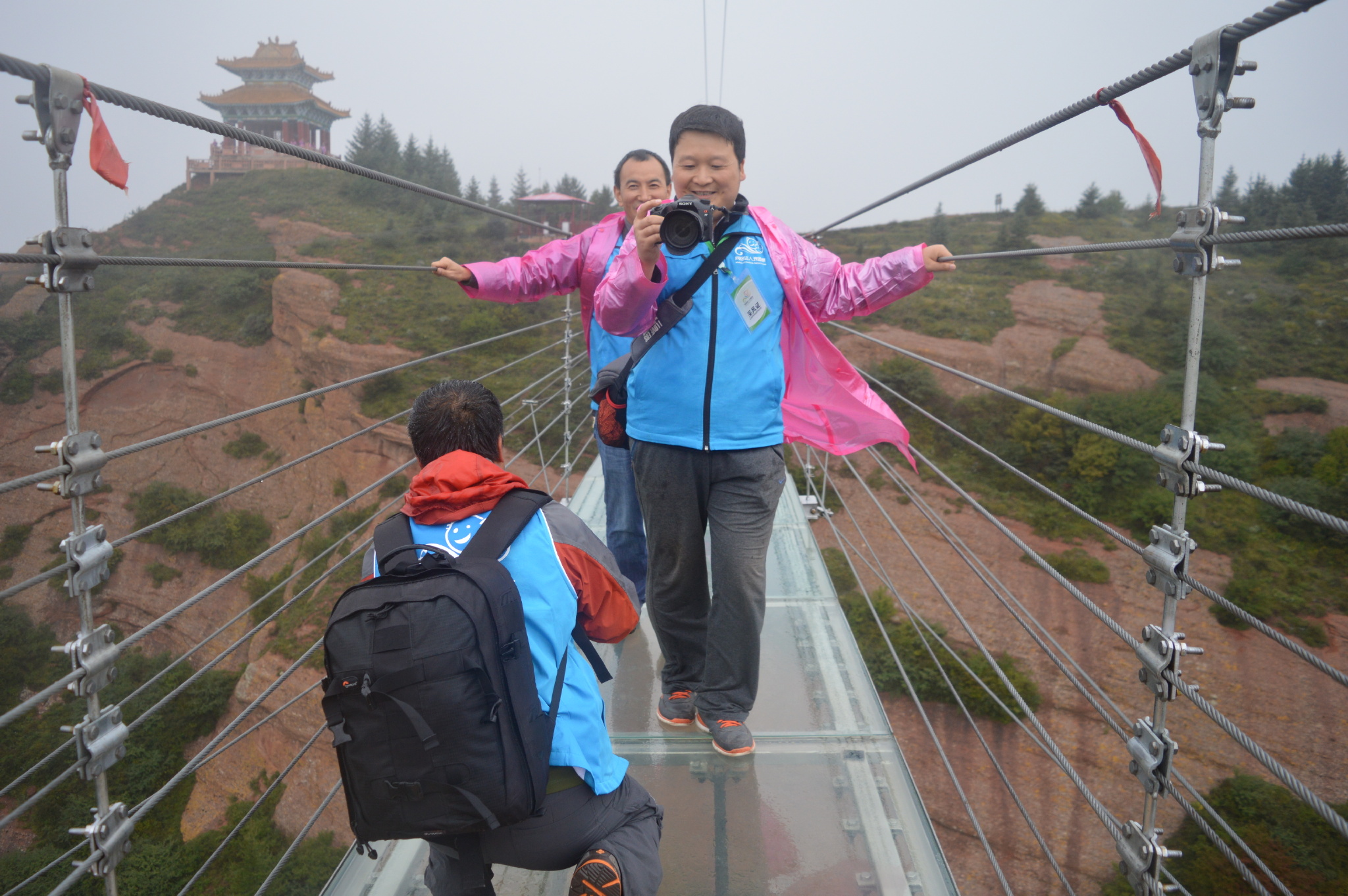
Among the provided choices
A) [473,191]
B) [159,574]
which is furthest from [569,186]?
[159,574]

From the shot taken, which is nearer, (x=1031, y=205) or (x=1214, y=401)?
(x=1214, y=401)

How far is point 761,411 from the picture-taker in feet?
5.21

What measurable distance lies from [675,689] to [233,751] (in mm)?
12851

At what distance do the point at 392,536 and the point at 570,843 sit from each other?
0.50 metres

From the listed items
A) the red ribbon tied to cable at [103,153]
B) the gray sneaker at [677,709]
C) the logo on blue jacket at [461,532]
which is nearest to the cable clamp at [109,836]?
the logo on blue jacket at [461,532]

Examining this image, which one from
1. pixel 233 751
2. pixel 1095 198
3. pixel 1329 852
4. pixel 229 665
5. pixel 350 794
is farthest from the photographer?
pixel 1095 198

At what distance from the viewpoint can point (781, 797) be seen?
5.35ft

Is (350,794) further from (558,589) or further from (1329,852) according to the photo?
(1329,852)

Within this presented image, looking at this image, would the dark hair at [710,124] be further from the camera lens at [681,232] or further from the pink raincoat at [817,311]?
the camera lens at [681,232]

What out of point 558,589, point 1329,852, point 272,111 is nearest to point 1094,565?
point 1329,852

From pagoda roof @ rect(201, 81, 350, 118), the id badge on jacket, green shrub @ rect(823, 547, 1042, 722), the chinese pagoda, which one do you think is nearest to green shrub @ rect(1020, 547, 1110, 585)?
green shrub @ rect(823, 547, 1042, 722)

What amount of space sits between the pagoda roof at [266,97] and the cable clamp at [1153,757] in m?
40.5

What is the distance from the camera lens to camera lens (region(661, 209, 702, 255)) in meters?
1.35

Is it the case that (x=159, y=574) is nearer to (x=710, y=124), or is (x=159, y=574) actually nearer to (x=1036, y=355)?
(x=1036, y=355)
